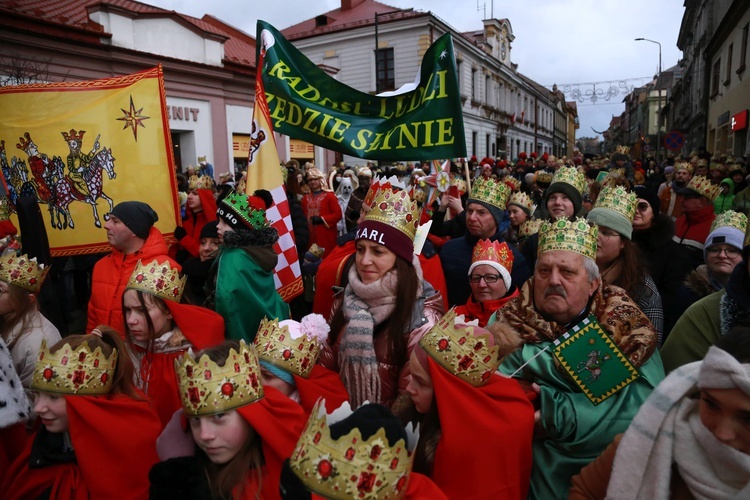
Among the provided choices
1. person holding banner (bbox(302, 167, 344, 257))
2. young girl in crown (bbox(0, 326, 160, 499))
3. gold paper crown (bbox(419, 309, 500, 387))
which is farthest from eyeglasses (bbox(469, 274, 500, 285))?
person holding banner (bbox(302, 167, 344, 257))

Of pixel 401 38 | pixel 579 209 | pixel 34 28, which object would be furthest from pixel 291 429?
pixel 401 38

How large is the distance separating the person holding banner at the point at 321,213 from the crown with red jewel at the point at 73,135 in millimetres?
3744

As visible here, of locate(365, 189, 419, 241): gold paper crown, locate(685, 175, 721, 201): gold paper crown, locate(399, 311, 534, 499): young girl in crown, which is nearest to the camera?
locate(399, 311, 534, 499): young girl in crown

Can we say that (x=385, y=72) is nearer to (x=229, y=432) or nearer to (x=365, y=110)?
(x=365, y=110)

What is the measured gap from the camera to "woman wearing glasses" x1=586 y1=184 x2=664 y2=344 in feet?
10.6

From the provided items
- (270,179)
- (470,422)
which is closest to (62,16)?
(270,179)

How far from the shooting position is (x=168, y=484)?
6.15ft

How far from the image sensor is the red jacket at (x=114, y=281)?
3.47m

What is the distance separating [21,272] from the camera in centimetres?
328

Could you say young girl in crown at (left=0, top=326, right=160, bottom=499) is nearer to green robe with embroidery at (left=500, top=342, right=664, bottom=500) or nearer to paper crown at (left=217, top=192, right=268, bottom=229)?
paper crown at (left=217, top=192, right=268, bottom=229)

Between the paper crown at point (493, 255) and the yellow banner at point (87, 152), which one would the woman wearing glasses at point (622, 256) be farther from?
the yellow banner at point (87, 152)

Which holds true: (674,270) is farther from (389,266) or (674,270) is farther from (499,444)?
(499,444)

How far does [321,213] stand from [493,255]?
190 inches

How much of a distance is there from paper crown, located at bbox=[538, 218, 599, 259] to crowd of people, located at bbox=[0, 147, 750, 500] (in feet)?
0.05
